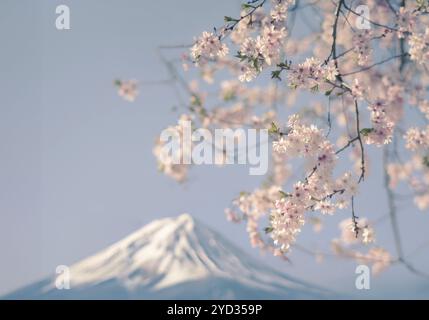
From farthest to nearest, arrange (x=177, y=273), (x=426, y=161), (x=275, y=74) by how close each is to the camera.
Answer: (x=177, y=273) < (x=426, y=161) < (x=275, y=74)

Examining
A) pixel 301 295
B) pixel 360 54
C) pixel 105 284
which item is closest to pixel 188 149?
pixel 360 54

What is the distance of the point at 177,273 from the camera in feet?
48.6

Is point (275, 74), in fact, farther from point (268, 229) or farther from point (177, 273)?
point (177, 273)

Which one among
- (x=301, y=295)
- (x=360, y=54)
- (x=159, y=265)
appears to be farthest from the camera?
(x=159, y=265)

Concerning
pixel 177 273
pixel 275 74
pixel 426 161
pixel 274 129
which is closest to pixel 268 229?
pixel 274 129

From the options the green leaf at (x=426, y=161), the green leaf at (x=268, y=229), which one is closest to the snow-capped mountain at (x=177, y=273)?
the green leaf at (x=426, y=161)

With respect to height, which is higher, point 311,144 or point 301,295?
point 311,144

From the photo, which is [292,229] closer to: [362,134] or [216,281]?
[362,134]

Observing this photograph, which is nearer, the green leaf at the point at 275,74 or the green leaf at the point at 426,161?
the green leaf at the point at 275,74

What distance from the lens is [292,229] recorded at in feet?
8.55

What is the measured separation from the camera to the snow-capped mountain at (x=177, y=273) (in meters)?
12.5

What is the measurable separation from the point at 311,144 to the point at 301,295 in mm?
9869

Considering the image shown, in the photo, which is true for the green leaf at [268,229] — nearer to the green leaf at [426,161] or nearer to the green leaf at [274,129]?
the green leaf at [274,129]

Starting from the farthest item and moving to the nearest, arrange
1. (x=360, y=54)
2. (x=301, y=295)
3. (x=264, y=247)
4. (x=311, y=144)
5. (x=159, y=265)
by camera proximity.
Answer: (x=159, y=265) → (x=301, y=295) → (x=264, y=247) → (x=360, y=54) → (x=311, y=144)
